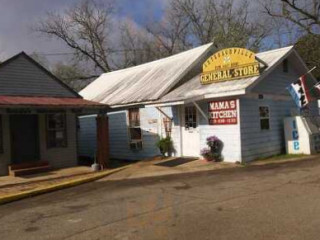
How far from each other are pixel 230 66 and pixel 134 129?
19.2ft

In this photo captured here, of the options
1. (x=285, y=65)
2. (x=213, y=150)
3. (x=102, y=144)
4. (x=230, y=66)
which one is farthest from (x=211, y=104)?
(x=102, y=144)

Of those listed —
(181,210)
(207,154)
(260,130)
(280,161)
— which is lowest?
(181,210)

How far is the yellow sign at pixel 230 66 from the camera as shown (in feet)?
53.9

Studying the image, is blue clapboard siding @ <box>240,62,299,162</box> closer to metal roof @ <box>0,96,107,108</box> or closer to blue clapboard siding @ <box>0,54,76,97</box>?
→ metal roof @ <box>0,96,107,108</box>

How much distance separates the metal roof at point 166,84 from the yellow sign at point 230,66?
0.28 meters

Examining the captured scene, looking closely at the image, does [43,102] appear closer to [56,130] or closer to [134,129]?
[56,130]

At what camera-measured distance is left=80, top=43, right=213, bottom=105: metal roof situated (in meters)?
19.8

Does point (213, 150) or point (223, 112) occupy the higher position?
point (223, 112)

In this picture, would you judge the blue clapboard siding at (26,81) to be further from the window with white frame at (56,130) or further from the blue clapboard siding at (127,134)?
the blue clapboard siding at (127,134)

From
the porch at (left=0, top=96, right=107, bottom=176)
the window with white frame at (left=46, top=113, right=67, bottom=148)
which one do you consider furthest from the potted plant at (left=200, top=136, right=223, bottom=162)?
the window with white frame at (left=46, top=113, right=67, bottom=148)

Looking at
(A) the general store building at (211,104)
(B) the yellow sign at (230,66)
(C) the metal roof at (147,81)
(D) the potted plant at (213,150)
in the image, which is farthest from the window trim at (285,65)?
(D) the potted plant at (213,150)

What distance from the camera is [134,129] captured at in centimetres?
2066

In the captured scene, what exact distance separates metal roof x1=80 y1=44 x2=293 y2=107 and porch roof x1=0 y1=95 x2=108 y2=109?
2.78m

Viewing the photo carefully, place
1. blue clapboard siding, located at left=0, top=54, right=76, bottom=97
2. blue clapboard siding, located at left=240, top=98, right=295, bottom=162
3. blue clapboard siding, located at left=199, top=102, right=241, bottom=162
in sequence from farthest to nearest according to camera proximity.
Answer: blue clapboard siding, located at left=0, top=54, right=76, bottom=97 < blue clapboard siding, located at left=240, top=98, right=295, bottom=162 < blue clapboard siding, located at left=199, top=102, right=241, bottom=162
